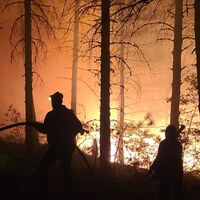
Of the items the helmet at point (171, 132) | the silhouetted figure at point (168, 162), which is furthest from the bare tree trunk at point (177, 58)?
the helmet at point (171, 132)

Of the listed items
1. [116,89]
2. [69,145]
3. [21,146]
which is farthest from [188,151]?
[116,89]

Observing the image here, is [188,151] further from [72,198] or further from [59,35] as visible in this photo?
[59,35]

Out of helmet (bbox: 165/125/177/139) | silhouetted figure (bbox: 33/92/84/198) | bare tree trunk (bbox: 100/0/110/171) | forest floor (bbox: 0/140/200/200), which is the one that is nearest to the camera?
helmet (bbox: 165/125/177/139)

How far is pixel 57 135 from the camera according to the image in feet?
26.3

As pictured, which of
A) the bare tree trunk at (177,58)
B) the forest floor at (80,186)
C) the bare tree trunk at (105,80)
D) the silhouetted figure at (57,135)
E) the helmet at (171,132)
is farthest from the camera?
the bare tree trunk at (177,58)

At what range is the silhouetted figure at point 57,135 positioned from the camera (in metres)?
7.95

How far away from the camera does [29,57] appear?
13953 mm

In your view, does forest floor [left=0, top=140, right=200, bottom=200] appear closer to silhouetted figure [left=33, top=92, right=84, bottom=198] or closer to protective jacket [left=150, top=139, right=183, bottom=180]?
silhouetted figure [left=33, top=92, right=84, bottom=198]

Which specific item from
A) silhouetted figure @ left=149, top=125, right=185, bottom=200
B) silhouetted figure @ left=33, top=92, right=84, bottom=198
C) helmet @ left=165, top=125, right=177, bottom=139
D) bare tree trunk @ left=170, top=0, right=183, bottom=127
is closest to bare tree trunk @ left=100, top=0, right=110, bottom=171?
silhouetted figure @ left=33, top=92, right=84, bottom=198

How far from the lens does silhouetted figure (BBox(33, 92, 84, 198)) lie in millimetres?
7953

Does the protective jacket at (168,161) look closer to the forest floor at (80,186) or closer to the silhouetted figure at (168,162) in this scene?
the silhouetted figure at (168,162)

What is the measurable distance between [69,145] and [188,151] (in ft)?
42.5

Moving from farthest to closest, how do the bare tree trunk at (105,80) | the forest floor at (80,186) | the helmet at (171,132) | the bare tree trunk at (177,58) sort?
the bare tree trunk at (177,58)
the bare tree trunk at (105,80)
the forest floor at (80,186)
the helmet at (171,132)

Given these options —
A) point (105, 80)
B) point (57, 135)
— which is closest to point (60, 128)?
point (57, 135)
